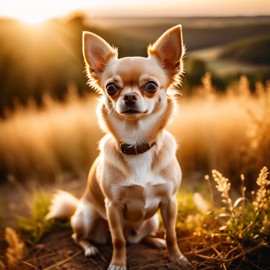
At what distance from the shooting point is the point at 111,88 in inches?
95.8

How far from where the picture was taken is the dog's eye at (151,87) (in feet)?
7.83

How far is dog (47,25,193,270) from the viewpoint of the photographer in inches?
94.7

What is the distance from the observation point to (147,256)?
2822 millimetres

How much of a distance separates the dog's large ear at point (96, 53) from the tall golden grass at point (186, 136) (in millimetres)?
1663

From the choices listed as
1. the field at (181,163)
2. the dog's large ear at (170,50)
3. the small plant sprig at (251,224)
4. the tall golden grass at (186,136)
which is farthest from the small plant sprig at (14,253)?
the tall golden grass at (186,136)

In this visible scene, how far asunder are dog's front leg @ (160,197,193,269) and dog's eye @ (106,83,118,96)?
0.79m

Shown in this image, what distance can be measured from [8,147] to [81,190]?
2028 mm

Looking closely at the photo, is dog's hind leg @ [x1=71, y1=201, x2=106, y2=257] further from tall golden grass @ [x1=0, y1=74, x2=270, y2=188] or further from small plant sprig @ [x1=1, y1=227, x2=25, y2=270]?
tall golden grass @ [x1=0, y1=74, x2=270, y2=188]

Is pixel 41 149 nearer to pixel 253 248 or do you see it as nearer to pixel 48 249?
pixel 48 249

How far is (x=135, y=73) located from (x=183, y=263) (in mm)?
1298

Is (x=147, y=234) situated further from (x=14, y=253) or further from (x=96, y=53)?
(x=96, y=53)

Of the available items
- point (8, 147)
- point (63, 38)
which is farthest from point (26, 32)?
point (8, 147)

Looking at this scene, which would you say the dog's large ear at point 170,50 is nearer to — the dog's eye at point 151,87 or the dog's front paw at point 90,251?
the dog's eye at point 151,87

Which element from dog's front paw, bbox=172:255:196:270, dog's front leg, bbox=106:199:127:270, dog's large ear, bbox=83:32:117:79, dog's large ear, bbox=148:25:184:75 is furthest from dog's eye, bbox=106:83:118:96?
dog's front paw, bbox=172:255:196:270
